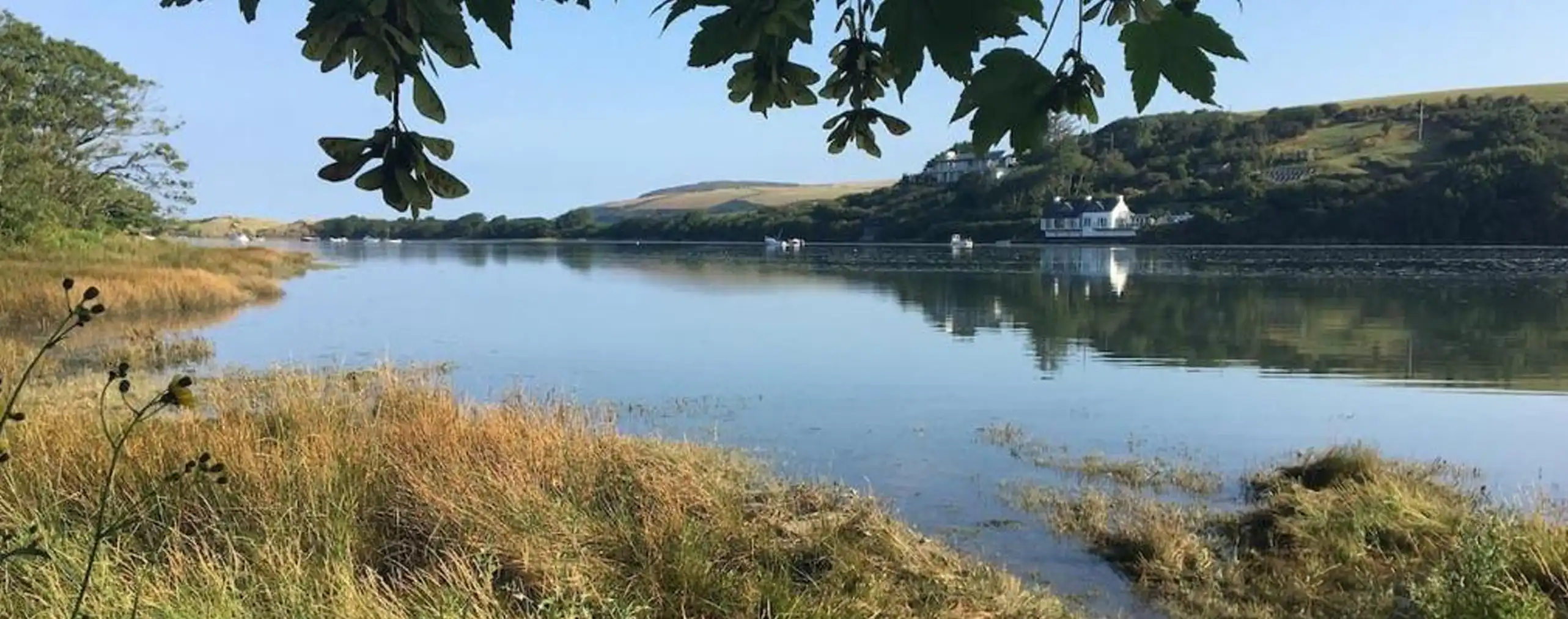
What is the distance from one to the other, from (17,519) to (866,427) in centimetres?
1065

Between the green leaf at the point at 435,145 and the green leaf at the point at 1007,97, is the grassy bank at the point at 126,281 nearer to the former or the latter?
the green leaf at the point at 435,145

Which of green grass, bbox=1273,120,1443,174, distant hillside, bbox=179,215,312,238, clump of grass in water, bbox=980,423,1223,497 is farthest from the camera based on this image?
distant hillside, bbox=179,215,312,238

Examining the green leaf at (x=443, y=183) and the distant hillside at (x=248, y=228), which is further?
the distant hillside at (x=248, y=228)

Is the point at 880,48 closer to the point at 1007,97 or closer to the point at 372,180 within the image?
the point at 1007,97

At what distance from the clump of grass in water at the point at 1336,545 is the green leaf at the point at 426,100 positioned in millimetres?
5585

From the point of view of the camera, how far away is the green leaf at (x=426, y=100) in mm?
1965

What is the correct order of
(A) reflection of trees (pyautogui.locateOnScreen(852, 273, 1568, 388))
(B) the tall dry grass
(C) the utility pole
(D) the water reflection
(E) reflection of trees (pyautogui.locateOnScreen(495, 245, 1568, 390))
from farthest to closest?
(C) the utility pole < (D) the water reflection < (E) reflection of trees (pyautogui.locateOnScreen(495, 245, 1568, 390)) < (A) reflection of trees (pyautogui.locateOnScreen(852, 273, 1568, 388)) < (B) the tall dry grass

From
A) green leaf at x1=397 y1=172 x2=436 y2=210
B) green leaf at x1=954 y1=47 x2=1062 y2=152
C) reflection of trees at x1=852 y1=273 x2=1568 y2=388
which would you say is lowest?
reflection of trees at x1=852 y1=273 x2=1568 y2=388

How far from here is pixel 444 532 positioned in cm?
607

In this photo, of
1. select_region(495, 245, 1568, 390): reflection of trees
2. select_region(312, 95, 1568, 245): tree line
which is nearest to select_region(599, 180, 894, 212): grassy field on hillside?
select_region(312, 95, 1568, 245): tree line

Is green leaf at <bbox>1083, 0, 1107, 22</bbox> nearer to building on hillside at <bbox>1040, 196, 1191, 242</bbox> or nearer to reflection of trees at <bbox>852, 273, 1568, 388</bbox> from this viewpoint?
reflection of trees at <bbox>852, 273, 1568, 388</bbox>

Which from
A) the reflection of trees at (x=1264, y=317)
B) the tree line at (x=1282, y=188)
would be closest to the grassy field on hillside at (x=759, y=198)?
the tree line at (x=1282, y=188)

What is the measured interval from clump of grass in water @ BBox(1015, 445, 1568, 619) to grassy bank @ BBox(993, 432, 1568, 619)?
0.04 ft

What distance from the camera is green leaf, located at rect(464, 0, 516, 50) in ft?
6.47
